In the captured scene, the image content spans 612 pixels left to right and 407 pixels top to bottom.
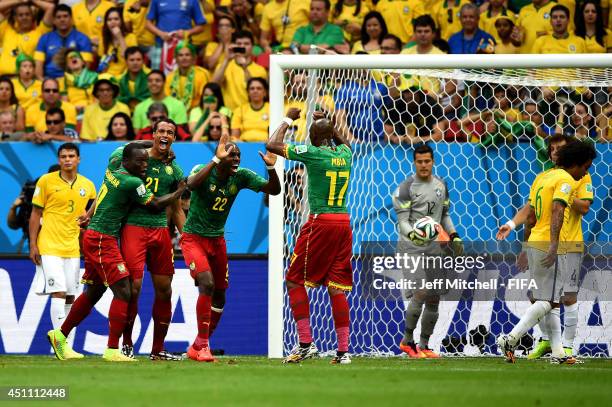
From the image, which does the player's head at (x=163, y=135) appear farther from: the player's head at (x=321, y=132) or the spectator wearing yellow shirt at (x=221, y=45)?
the spectator wearing yellow shirt at (x=221, y=45)

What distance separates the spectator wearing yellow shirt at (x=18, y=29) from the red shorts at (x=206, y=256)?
25.0ft

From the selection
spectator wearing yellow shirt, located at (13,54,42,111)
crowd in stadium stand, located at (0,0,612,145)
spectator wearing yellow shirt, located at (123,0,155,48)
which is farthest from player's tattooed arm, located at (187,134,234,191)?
spectator wearing yellow shirt, located at (123,0,155,48)

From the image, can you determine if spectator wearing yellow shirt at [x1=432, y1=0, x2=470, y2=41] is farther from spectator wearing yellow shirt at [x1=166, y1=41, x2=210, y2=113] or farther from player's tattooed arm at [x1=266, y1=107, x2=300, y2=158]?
player's tattooed arm at [x1=266, y1=107, x2=300, y2=158]

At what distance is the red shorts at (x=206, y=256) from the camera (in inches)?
445

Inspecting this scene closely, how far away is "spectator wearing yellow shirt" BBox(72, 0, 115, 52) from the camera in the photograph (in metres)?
17.9

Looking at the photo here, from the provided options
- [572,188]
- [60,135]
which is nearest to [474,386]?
[572,188]

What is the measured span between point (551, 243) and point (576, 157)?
851 mm

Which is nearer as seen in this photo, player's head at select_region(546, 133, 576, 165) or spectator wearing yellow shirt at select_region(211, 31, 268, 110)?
player's head at select_region(546, 133, 576, 165)

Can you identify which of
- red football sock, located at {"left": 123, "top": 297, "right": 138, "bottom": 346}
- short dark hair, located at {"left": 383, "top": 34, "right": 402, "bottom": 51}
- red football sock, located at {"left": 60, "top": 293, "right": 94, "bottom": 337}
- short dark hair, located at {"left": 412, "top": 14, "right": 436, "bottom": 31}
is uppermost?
short dark hair, located at {"left": 412, "top": 14, "right": 436, "bottom": 31}

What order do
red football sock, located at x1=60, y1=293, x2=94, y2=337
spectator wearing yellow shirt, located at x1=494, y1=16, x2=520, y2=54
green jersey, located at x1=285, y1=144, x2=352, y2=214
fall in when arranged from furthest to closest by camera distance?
spectator wearing yellow shirt, located at x1=494, y1=16, x2=520, y2=54 < red football sock, located at x1=60, y1=293, x2=94, y2=337 < green jersey, located at x1=285, y1=144, x2=352, y2=214

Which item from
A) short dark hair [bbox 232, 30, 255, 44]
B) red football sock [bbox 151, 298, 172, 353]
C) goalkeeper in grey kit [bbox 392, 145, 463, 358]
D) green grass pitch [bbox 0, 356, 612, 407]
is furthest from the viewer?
short dark hair [bbox 232, 30, 255, 44]

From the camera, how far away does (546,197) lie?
11281mm

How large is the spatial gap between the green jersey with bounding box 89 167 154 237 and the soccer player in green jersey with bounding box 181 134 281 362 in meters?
0.53

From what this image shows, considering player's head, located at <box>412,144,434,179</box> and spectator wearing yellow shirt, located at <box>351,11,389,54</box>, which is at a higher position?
spectator wearing yellow shirt, located at <box>351,11,389,54</box>
